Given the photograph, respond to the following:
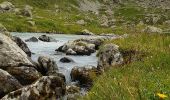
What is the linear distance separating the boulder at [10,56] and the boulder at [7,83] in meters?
2.19

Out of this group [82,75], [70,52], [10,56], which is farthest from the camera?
[70,52]

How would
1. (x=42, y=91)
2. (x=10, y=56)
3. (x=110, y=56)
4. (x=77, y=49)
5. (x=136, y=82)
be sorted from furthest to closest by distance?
1. (x=77, y=49)
2. (x=110, y=56)
3. (x=10, y=56)
4. (x=42, y=91)
5. (x=136, y=82)

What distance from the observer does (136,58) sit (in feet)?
63.3

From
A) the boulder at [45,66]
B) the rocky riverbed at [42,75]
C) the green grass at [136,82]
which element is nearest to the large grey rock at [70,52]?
the rocky riverbed at [42,75]

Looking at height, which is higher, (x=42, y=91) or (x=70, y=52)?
(x=42, y=91)

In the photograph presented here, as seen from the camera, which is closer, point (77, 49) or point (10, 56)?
point (10, 56)

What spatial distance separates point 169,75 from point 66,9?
181 meters

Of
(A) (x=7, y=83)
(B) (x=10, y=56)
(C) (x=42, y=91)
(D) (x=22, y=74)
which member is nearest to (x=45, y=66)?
(B) (x=10, y=56)

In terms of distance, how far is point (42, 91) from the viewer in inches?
794

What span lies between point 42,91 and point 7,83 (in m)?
2.90

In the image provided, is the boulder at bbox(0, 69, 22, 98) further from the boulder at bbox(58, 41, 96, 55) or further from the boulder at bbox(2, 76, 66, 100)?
the boulder at bbox(58, 41, 96, 55)

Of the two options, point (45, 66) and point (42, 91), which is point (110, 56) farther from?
point (42, 91)

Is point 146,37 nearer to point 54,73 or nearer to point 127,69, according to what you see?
point 54,73

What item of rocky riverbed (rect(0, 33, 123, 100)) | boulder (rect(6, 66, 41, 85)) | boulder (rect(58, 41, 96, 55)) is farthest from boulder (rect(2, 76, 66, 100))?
boulder (rect(58, 41, 96, 55))
